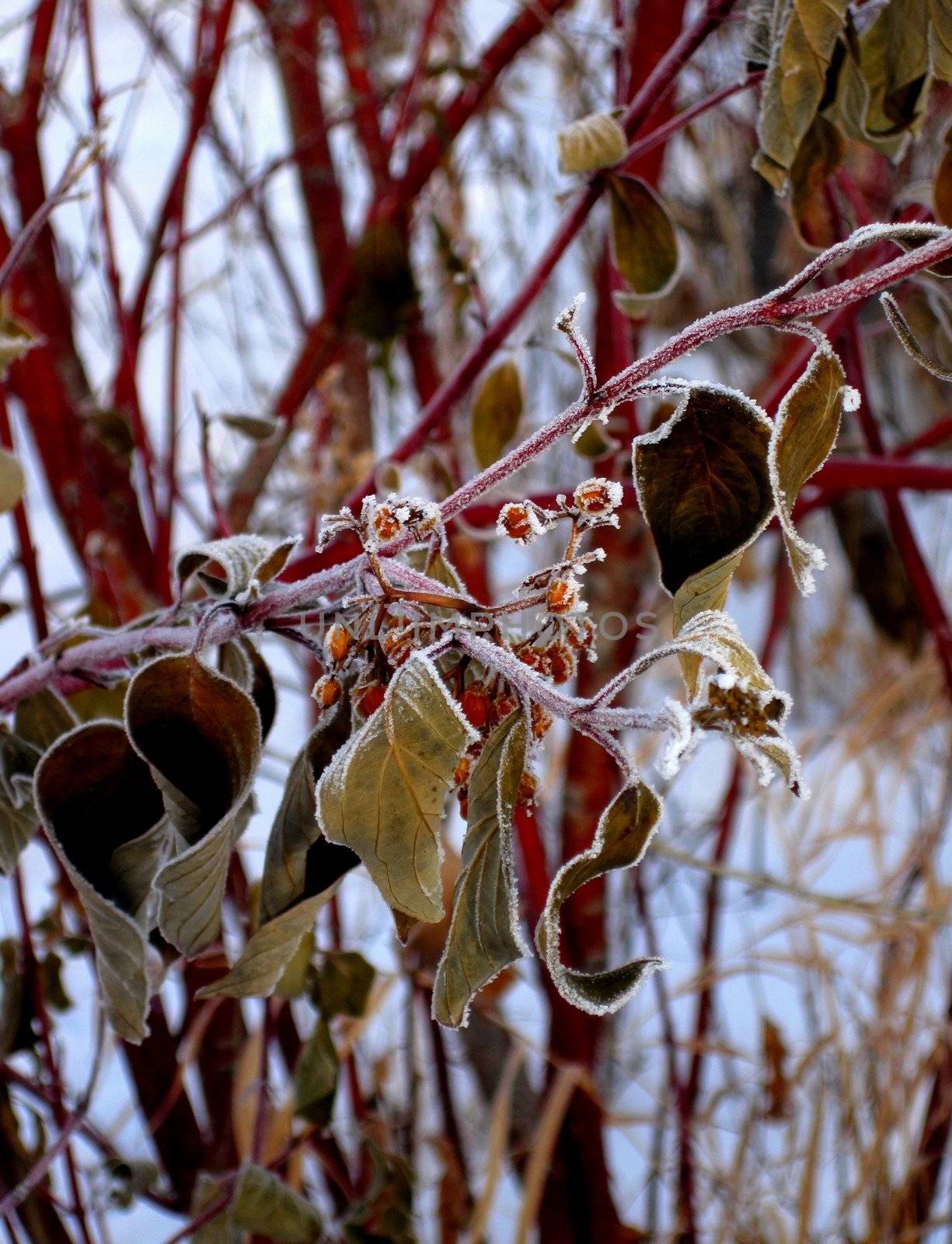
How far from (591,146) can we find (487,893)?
236 mm

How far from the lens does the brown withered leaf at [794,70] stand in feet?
0.96

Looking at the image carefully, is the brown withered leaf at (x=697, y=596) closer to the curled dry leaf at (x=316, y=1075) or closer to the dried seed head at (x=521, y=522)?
the dried seed head at (x=521, y=522)

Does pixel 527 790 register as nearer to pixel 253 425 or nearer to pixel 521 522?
pixel 521 522

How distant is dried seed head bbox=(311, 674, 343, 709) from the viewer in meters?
0.24

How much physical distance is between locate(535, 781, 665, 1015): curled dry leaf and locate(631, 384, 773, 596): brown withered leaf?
1.9 inches

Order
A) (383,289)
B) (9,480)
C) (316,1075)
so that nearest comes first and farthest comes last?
(9,480) < (316,1075) < (383,289)

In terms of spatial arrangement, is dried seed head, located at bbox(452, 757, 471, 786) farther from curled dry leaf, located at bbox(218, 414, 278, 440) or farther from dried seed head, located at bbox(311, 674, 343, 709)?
curled dry leaf, located at bbox(218, 414, 278, 440)

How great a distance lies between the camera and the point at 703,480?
9.3 inches

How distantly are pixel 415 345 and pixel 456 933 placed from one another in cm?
62

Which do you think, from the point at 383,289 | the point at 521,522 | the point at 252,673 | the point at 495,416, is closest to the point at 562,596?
the point at 521,522

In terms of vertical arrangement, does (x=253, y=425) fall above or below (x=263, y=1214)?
above

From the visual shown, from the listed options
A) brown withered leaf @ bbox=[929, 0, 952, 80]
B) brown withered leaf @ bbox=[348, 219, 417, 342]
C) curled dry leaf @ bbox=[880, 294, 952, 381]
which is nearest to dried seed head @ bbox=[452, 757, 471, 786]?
curled dry leaf @ bbox=[880, 294, 952, 381]

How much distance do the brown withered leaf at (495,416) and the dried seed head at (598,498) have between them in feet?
0.76

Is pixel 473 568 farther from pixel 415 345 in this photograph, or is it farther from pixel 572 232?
pixel 572 232
